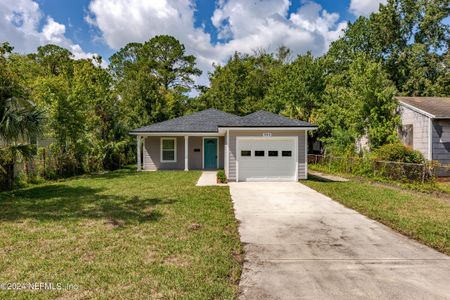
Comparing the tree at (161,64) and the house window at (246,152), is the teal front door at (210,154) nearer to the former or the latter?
the house window at (246,152)

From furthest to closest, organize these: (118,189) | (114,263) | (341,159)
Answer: (341,159)
(118,189)
(114,263)

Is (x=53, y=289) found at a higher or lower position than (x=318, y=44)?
lower

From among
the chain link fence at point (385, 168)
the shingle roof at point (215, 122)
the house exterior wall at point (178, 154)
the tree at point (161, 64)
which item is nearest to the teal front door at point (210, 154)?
the house exterior wall at point (178, 154)

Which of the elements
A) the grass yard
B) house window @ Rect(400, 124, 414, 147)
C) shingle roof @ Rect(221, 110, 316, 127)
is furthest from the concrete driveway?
house window @ Rect(400, 124, 414, 147)

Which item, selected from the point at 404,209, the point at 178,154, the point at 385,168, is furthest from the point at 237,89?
the point at 404,209

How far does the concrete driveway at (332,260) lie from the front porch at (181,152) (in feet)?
39.0

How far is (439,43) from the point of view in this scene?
25938mm

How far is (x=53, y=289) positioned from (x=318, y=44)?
3683cm

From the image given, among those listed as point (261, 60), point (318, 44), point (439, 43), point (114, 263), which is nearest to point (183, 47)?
point (261, 60)

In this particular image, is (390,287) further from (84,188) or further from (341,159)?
(341,159)

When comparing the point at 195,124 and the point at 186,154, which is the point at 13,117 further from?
the point at 195,124

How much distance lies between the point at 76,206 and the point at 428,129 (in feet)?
51.0

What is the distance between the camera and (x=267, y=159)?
523 inches

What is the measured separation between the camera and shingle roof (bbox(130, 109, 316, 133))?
1295 centimetres
